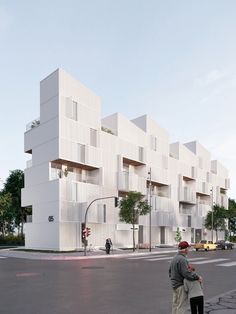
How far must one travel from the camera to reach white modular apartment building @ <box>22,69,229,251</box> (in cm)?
4450

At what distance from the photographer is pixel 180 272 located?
7.68 meters

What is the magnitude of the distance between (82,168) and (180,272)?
41593 millimetres

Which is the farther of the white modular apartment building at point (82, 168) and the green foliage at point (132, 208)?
the green foliage at point (132, 208)

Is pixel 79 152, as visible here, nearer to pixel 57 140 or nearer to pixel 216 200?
pixel 57 140

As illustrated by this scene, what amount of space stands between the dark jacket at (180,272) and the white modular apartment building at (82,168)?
36.3 metres

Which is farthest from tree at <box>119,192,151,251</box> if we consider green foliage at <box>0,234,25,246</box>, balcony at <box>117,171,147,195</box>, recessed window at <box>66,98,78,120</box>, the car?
green foliage at <box>0,234,25,246</box>

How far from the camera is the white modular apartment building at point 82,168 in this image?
4450cm

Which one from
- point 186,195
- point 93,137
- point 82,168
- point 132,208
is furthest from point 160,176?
point 93,137

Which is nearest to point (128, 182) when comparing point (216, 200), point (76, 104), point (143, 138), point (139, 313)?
point (143, 138)

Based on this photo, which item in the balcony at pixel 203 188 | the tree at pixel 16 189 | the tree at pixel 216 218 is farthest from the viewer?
the balcony at pixel 203 188

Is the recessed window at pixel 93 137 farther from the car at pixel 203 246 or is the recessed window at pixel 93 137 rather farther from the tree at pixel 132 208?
the car at pixel 203 246

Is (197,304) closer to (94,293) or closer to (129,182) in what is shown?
(94,293)

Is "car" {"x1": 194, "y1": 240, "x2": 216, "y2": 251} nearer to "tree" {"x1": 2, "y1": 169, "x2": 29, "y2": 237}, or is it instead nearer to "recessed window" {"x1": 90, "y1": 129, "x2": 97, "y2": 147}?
"recessed window" {"x1": 90, "y1": 129, "x2": 97, "y2": 147}

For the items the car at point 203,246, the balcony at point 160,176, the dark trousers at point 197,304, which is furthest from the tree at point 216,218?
the dark trousers at point 197,304
